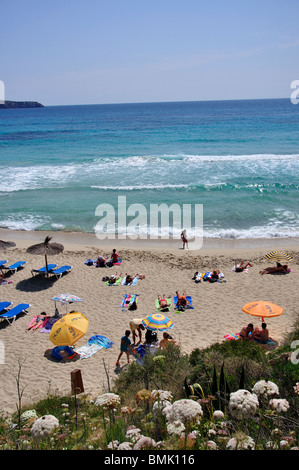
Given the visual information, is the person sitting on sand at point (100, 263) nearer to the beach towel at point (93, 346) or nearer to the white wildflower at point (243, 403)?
the beach towel at point (93, 346)

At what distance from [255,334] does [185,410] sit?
6.59 m

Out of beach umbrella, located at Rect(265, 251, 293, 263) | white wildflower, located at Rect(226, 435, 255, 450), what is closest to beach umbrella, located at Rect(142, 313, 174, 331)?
white wildflower, located at Rect(226, 435, 255, 450)

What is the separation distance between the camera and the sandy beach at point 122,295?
928 centimetres

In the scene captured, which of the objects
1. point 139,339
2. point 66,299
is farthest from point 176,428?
point 66,299

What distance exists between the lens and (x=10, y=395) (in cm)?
838

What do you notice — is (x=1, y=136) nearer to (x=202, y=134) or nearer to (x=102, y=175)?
(x=202, y=134)

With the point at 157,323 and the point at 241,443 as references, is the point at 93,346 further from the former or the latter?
the point at 241,443

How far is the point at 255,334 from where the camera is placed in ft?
31.7

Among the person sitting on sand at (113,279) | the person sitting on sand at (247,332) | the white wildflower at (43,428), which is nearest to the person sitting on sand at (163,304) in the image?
the person sitting on sand at (113,279)

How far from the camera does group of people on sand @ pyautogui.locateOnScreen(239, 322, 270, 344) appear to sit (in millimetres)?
9539

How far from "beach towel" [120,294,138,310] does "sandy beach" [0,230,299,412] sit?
23 cm
